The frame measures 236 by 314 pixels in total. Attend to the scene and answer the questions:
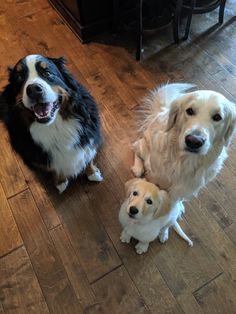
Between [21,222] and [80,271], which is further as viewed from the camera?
[21,222]

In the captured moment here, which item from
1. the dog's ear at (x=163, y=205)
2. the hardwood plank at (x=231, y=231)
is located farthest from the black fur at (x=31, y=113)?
the hardwood plank at (x=231, y=231)

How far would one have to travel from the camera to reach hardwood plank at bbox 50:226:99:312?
154 centimetres

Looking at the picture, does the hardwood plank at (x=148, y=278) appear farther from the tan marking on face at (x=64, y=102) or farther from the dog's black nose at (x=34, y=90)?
the dog's black nose at (x=34, y=90)

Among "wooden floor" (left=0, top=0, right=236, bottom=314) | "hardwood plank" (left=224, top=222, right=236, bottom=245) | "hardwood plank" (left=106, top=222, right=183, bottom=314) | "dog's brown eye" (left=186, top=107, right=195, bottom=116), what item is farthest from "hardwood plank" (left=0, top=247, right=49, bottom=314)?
"dog's brown eye" (left=186, top=107, right=195, bottom=116)

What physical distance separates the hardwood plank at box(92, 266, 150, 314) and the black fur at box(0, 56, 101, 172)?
64 centimetres

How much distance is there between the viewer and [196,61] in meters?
2.29

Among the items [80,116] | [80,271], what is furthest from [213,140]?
[80,271]

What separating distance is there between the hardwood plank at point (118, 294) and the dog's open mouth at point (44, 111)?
0.83 m

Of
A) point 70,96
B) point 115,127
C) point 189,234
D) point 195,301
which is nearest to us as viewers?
point 70,96

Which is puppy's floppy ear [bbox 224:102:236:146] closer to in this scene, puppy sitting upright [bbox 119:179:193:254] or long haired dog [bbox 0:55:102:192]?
puppy sitting upright [bbox 119:179:193:254]

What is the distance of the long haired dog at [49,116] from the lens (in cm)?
131

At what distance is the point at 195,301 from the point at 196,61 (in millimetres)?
1584

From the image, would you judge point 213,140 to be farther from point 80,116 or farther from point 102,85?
point 102,85

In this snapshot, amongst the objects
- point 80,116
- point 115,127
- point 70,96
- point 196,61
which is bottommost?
point 115,127
